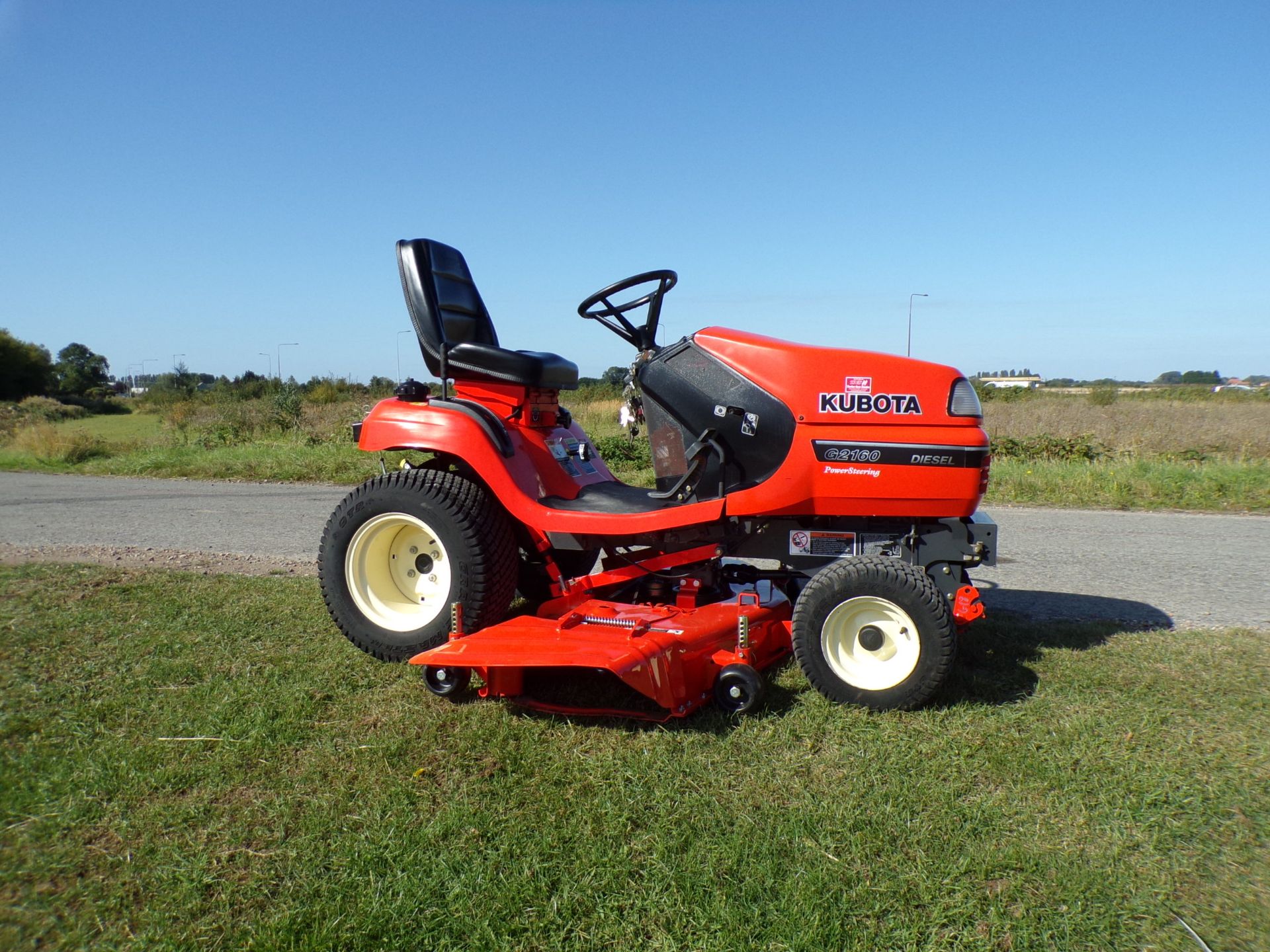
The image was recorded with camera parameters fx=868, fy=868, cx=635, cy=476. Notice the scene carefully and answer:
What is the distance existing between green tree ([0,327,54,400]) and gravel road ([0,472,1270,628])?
24.0 meters

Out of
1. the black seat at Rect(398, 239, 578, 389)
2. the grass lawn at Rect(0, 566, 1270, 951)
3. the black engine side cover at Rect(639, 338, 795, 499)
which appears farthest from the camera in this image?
the black seat at Rect(398, 239, 578, 389)

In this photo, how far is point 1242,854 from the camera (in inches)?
93.0

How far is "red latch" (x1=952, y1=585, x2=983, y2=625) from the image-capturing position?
Answer: 346 cm

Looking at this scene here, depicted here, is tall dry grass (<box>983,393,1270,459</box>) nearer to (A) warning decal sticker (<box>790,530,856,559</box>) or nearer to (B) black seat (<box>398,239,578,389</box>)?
(A) warning decal sticker (<box>790,530,856,559</box>)

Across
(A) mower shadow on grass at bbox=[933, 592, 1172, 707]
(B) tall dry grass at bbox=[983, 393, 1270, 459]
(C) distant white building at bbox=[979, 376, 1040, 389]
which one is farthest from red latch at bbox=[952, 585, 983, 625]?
(C) distant white building at bbox=[979, 376, 1040, 389]

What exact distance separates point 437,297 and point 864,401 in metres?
2.18

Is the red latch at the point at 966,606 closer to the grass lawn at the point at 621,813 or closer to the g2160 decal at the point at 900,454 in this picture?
the grass lawn at the point at 621,813

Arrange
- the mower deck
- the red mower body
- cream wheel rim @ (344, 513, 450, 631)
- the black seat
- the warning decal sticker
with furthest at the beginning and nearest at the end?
1. the black seat
2. cream wheel rim @ (344, 513, 450, 631)
3. the warning decal sticker
4. the red mower body
5. the mower deck

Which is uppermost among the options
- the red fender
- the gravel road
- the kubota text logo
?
the kubota text logo

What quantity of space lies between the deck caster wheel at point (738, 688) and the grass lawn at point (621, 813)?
9cm

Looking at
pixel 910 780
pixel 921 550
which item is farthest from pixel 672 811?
pixel 921 550

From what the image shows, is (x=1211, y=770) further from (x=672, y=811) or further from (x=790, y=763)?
(x=672, y=811)

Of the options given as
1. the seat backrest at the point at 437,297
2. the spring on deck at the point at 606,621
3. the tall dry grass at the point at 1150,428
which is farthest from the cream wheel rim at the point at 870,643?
the tall dry grass at the point at 1150,428

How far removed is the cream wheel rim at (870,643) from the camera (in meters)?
3.37
